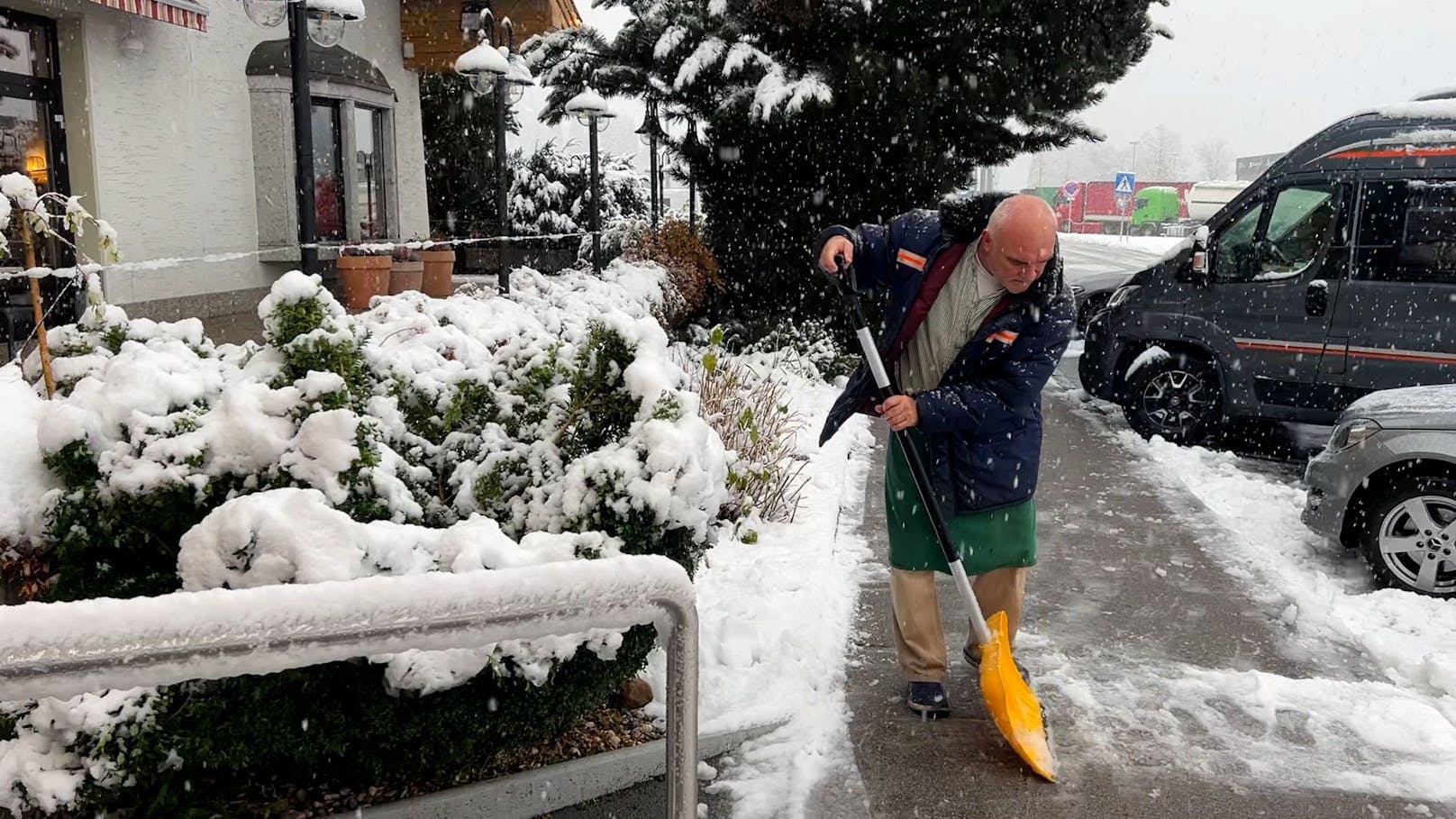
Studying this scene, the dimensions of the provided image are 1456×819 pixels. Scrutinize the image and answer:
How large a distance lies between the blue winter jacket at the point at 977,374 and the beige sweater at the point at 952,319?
5 cm

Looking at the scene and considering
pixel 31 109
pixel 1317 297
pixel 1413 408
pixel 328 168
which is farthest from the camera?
pixel 328 168

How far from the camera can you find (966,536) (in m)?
3.62

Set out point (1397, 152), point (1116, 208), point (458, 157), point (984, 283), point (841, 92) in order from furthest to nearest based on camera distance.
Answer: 1. point (1116, 208)
2. point (458, 157)
3. point (841, 92)
4. point (1397, 152)
5. point (984, 283)

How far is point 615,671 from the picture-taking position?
9.41 feet

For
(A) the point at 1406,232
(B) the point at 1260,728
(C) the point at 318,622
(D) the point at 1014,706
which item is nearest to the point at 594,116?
(A) the point at 1406,232

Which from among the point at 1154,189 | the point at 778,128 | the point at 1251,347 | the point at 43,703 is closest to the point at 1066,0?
the point at 778,128

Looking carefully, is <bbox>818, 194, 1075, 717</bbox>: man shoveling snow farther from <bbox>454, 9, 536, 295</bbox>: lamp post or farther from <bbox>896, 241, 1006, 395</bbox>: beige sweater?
<bbox>454, 9, 536, 295</bbox>: lamp post

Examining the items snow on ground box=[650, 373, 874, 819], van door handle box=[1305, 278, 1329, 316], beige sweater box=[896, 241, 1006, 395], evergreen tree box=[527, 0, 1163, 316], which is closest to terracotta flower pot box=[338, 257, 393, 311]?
evergreen tree box=[527, 0, 1163, 316]

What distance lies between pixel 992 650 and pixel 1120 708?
25.0 inches

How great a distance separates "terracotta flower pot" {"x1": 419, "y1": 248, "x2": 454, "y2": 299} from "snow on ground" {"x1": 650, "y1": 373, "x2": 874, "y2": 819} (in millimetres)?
7661

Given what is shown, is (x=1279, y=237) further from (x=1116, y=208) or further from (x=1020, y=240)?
(x=1116, y=208)

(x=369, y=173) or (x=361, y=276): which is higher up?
(x=369, y=173)

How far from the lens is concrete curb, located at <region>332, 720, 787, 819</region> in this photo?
274 centimetres

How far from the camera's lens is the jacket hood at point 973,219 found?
341 centimetres
